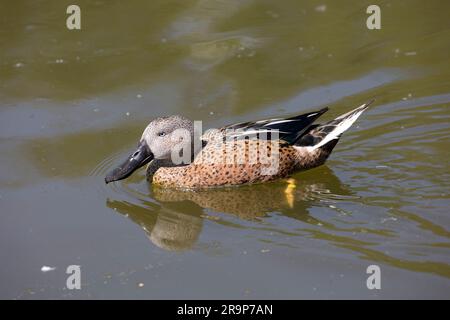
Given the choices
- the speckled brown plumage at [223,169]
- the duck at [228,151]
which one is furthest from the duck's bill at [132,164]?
the speckled brown plumage at [223,169]

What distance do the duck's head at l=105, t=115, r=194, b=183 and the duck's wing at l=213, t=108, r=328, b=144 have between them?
1.21 ft

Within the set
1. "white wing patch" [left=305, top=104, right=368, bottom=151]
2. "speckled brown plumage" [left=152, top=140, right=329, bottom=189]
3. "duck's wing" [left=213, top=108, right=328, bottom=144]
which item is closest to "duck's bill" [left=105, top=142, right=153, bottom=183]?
"speckled brown plumage" [left=152, top=140, right=329, bottom=189]

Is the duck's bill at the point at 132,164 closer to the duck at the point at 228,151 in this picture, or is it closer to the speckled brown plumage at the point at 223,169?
the duck at the point at 228,151

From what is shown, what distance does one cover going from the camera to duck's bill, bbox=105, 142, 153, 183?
7.55m

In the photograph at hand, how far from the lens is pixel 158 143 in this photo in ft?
25.4

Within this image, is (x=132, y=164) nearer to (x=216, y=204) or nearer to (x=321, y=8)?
(x=216, y=204)

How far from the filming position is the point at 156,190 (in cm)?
770

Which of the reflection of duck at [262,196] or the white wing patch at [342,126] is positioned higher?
the white wing patch at [342,126]

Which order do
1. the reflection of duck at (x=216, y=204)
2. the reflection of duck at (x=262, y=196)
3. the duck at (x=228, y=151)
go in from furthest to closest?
the duck at (x=228, y=151), the reflection of duck at (x=262, y=196), the reflection of duck at (x=216, y=204)

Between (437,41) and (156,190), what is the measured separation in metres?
Answer: 4.51

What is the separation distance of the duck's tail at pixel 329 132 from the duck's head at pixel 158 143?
1118 mm

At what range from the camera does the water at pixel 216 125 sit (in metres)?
6.00

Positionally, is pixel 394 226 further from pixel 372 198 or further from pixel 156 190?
pixel 156 190

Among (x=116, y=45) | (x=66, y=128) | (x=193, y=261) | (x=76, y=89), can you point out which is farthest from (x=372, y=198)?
(x=116, y=45)
